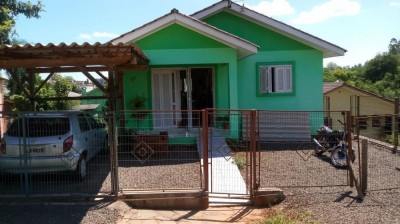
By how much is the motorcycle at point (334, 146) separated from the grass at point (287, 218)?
11.1ft

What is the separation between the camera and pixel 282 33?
14.7 metres

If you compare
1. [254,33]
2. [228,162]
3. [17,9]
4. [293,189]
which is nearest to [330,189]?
[293,189]

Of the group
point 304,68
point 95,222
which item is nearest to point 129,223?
point 95,222

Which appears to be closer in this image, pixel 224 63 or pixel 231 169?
pixel 231 169

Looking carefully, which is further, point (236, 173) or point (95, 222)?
point (236, 173)

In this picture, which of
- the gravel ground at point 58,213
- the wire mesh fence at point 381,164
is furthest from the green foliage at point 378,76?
the gravel ground at point 58,213

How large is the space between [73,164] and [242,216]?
3.67m

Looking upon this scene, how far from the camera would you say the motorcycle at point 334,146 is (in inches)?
387

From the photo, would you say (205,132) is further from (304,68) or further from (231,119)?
(304,68)

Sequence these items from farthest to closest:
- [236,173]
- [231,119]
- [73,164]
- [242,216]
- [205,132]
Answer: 1. [231,119]
2. [236,173]
3. [73,164]
4. [205,132]
5. [242,216]

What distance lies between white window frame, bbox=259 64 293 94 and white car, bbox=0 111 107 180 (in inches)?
325

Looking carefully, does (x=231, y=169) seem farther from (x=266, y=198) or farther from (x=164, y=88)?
(x=164, y=88)

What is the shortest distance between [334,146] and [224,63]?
Result: 177 inches

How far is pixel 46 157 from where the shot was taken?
301 inches
